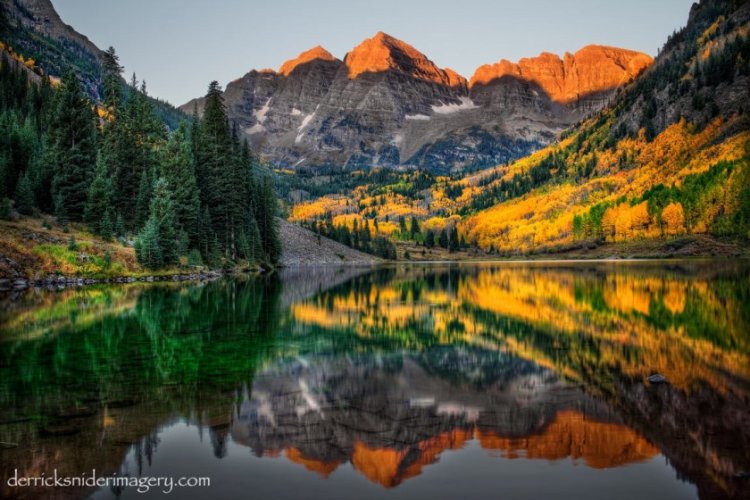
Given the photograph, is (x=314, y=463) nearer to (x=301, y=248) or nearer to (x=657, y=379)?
(x=657, y=379)

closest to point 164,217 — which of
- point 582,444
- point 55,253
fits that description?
point 55,253

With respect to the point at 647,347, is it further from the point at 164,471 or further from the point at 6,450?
the point at 6,450

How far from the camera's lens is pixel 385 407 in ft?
51.9

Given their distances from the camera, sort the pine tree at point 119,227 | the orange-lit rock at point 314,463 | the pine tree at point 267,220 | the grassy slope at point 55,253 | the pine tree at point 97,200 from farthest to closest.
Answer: the pine tree at point 267,220, the pine tree at point 119,227, the pine tree at point 97,200, the grassy slope at point 55,253, the orange-lit rock at point 314,463

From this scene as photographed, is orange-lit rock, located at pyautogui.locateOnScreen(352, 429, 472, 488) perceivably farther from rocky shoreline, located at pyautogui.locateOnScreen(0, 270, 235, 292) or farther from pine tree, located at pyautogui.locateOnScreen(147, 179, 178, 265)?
pine tree, located at pyautogui.locateOnScreen(147, 179, 178, 265)

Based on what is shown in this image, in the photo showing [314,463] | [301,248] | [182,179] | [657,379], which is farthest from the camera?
[301,248]

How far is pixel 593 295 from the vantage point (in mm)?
49562

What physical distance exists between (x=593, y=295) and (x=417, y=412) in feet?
129

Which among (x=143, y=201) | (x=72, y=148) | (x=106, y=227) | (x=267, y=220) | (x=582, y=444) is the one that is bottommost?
(x=582, y=444)

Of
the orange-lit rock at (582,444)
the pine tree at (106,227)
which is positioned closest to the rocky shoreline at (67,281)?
the pine tree at (106,227)

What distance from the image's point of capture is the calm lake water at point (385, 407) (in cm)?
1098

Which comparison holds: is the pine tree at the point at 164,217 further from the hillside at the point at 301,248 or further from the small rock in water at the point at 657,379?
the hillside at the point at 301,248

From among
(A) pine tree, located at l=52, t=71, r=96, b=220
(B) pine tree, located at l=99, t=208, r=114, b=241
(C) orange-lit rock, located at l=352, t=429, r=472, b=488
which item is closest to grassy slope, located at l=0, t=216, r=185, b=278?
(B) pine tree, located at l=99, t=208, r=114, b=241

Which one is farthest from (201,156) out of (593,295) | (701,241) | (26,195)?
(701,241)
